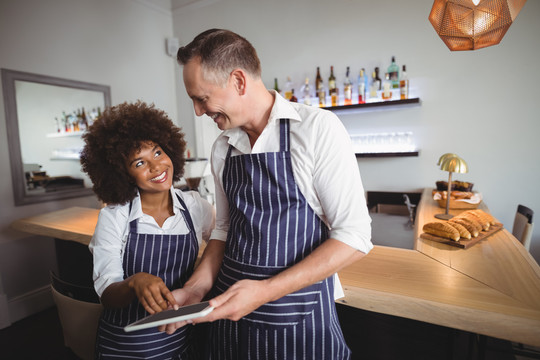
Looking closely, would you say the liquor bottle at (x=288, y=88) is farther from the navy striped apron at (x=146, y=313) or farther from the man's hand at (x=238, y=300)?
the man's hand at (x=238, y=300)

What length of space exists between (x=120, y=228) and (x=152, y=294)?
0.41 m

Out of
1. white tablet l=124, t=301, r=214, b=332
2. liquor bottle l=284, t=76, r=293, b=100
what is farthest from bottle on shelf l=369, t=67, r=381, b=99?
white tablet l=124, t=301, r=214, b=332

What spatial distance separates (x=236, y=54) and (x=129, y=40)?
3929mm

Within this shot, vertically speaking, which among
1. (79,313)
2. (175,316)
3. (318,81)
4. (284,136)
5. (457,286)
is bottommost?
(79,313)

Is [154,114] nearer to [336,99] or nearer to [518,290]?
[518,290]

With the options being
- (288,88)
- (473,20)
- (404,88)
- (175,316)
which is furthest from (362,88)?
(175,316)

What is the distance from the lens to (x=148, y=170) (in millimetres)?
1386

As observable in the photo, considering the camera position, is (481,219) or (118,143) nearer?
(118,143)

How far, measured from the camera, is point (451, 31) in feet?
5.65

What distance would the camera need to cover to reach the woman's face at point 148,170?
1377mm

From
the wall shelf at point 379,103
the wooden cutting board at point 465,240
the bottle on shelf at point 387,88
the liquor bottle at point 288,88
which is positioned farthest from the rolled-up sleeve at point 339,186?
the liquor bottle at point 288,88

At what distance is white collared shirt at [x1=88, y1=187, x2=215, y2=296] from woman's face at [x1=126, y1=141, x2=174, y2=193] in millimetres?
81

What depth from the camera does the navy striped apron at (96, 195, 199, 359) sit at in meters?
1.29

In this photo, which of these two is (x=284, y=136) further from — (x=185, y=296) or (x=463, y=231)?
(x=463, y=231)
